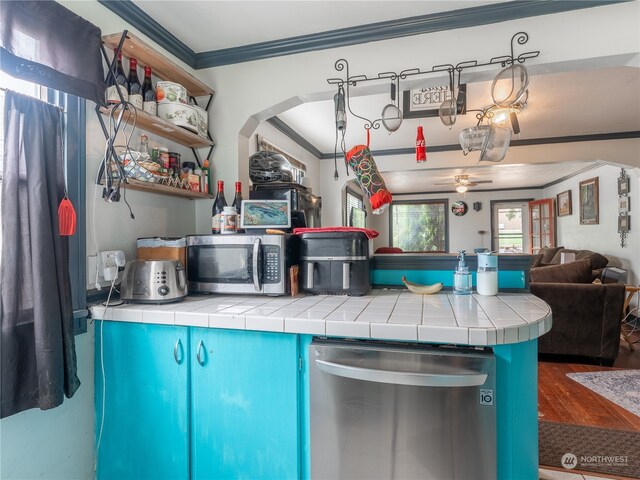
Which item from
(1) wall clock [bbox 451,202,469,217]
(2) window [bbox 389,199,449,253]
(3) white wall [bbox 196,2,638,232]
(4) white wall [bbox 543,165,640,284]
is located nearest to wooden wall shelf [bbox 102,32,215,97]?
(3) white wall [bbox 196,2,638,232]

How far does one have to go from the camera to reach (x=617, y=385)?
2.60 m

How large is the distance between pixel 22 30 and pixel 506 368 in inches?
77.8

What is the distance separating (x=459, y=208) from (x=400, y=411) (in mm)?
7918

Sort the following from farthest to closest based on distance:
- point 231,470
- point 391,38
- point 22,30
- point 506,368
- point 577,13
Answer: point 391,38 < point 577,13 < point 231,470 < point 22,30 < point 506,368

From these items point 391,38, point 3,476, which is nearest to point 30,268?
point 3,476

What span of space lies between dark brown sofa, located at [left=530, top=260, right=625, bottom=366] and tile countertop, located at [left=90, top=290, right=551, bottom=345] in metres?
1.72

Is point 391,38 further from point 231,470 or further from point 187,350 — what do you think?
point 231,470

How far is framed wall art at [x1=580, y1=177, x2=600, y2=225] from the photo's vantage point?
533cm

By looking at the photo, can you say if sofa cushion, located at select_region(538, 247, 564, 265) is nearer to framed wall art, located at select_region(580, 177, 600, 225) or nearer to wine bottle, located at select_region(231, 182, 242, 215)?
framed wall art, located at select_region(580, 177, 600, 225)

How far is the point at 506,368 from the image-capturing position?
43.3 inches

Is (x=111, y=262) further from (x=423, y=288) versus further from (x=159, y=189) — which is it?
(x=423, y=288)

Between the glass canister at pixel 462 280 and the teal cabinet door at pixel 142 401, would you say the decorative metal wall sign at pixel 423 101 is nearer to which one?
the glass canister at pixel 462 280

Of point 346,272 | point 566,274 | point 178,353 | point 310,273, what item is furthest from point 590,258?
point 178,353

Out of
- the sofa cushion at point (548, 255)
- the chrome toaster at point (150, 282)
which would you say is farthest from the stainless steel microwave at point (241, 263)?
the sofa cushion at point (548, 255)
